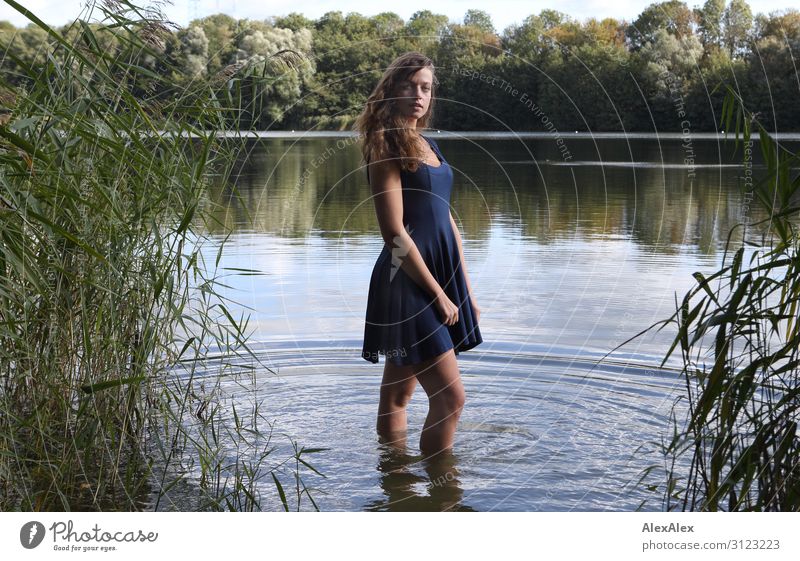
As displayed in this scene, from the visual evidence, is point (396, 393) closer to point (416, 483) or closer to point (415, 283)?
point (416, 483)

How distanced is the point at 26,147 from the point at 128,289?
0.73m

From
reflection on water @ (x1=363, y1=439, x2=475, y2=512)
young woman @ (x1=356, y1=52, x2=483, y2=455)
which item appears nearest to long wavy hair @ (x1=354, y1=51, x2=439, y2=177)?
young woman @ (x1=356, y1=52, x2=483, y2=455)

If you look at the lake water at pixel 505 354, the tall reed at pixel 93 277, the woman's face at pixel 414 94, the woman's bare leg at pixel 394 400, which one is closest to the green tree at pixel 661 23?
the lake water at pixel 505 354

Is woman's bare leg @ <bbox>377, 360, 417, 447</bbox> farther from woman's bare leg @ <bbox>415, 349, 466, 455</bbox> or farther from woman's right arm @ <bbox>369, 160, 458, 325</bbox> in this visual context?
woman's right arm @ <bbox>369, 160, 458, 325</bbox>

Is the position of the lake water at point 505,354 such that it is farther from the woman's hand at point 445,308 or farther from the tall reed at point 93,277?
the woman's hand at point 445,308

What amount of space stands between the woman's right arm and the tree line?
2.12 ft

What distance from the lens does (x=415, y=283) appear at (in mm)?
3664

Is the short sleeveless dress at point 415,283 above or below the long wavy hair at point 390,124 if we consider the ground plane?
below

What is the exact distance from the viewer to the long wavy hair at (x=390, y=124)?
3516 millimetres

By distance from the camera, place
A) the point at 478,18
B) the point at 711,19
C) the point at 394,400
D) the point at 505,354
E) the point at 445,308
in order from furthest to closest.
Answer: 1. the point at 478,18
2. the point at 711,19
3. the point at 505,354
4. the point at 394,400
5. the point at 445,308

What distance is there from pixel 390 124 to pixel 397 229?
0.40 metres

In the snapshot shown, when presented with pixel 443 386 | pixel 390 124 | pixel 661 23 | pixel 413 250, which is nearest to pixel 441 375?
pixel 443 386

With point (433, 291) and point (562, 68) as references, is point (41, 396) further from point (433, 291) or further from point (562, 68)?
point (562, 68)

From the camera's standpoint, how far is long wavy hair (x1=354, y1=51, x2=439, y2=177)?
3516mm
